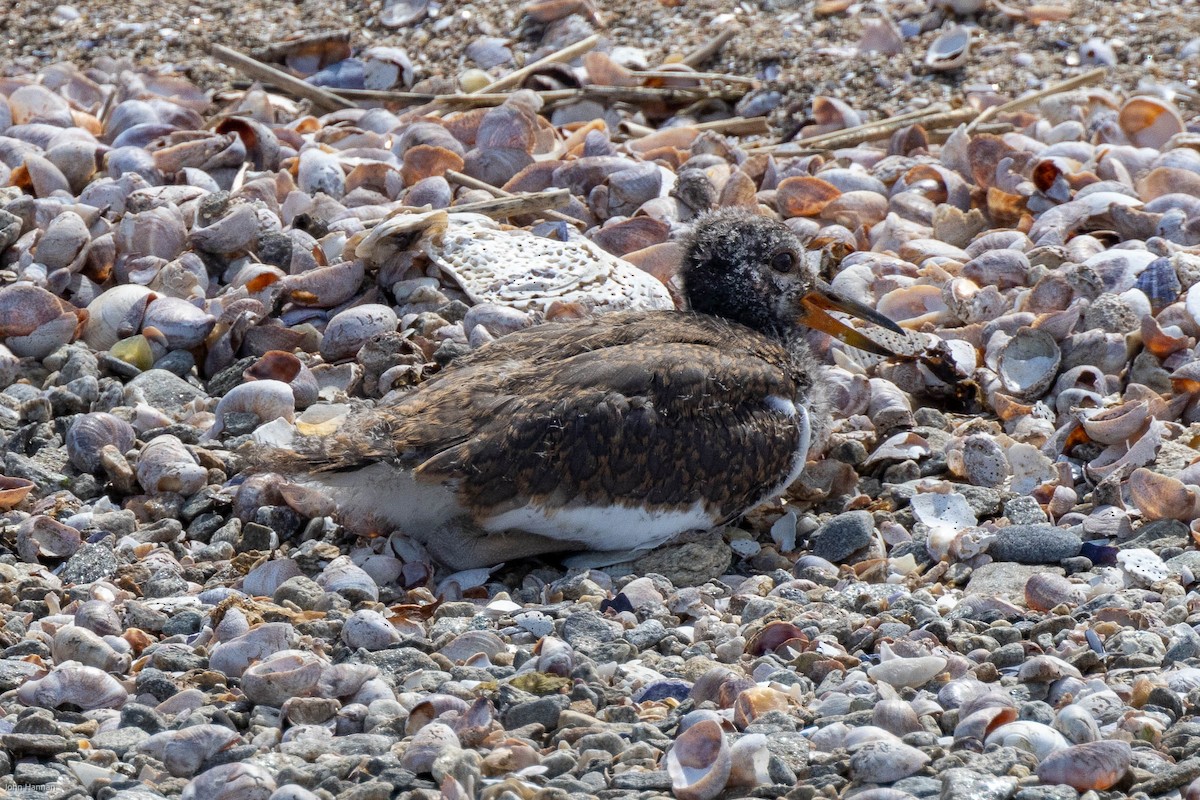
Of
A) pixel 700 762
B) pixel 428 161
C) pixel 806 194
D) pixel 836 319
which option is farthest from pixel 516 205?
pixel 700 762

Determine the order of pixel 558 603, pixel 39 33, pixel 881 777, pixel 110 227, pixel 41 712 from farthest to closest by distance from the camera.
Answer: pixel 39 33 → pixel 110 227 → pixel 558 603 → pixel 41 712 → pixel 881 777

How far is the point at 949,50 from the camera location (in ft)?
26.2

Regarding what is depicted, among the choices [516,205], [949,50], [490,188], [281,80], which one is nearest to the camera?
[516,205]

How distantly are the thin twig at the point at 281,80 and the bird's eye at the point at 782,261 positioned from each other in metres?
3.13

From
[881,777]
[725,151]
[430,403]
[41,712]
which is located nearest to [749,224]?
[430,403]

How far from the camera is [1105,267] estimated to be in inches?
223

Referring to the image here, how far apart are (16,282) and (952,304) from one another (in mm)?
3435

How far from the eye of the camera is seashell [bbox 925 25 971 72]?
7.89m

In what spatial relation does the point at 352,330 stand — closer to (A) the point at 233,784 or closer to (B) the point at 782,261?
(B) the point at 782,261

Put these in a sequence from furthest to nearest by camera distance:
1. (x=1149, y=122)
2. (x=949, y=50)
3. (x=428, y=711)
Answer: (x=949, y=50)
(x=1149, y=122)
(x=428, y=711)

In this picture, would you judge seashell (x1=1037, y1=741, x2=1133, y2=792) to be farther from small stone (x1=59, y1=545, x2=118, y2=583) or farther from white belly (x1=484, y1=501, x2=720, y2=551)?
small stone (x1=59, y1=545, x2=118, y2=583)

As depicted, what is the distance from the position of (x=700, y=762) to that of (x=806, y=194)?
3.69 metres

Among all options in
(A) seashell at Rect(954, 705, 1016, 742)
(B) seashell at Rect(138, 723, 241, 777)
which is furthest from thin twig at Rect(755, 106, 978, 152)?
(B) seashell at Rect(138, 723, 241, 777)

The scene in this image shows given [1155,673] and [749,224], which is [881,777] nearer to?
[1155,673]
